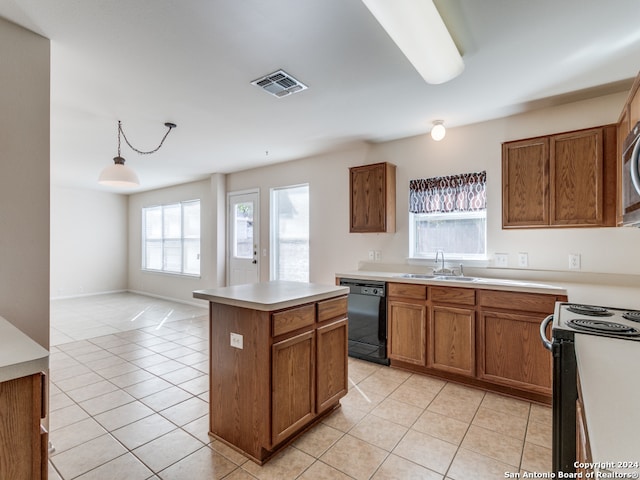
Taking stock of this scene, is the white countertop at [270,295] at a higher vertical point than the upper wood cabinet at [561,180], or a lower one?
lower

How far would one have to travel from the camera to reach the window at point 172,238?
6.56 meters

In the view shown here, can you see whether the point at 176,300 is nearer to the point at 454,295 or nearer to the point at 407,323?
the point at 407,323

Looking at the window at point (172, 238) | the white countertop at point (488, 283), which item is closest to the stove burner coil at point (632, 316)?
the white countertop at point (488, 283)

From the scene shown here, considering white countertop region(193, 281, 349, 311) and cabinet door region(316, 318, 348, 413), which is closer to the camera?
white countertop region(193, 281, 349, 311)

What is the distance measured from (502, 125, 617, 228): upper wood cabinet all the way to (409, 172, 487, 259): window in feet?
1.31

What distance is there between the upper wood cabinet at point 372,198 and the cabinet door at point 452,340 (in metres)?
1.14

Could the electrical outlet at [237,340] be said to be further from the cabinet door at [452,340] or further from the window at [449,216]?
the window at [449,216]

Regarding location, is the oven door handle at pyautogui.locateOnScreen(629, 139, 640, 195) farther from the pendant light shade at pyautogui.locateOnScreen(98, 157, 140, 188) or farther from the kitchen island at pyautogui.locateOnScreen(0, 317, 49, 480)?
the pendant light shade at pyautogui.locateOnScreen(98, 157, 140, 188)

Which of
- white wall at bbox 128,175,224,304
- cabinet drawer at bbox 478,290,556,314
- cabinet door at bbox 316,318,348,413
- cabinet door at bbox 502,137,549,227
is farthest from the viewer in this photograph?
white wall at bbox 128,175,224,304

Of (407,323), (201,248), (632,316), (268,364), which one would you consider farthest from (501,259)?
(201,248)

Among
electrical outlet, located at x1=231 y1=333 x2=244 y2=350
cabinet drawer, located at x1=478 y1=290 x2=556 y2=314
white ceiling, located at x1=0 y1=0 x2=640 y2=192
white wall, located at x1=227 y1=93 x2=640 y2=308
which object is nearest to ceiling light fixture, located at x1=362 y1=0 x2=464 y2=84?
white ceiling, located at x1=0 y1=0 x2=640 y2=192

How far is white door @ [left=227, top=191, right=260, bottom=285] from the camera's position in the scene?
5383mm

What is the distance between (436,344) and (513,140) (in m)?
2.06

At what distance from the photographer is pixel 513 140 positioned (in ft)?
10.1
